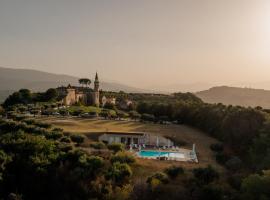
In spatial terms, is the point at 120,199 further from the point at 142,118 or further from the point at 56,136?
the point at 142,118

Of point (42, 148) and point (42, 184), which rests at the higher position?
point (42, 148)

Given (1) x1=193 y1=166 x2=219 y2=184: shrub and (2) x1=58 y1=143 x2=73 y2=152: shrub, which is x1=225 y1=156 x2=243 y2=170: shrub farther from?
(2) x1=58 y1=143 x2=73 y2=152: shrub

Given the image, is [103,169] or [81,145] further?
[81,145]

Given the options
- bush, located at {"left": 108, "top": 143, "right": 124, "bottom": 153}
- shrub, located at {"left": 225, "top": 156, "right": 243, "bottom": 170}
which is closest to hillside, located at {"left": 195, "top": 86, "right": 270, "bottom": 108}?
shrub, located at {"left": 225, "top": 156, "right": 243, "bottom": 170}

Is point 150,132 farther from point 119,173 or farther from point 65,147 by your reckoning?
point 119,173

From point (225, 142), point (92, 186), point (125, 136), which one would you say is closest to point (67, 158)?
point (92, 186)

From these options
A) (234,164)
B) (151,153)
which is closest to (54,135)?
(151,153)
